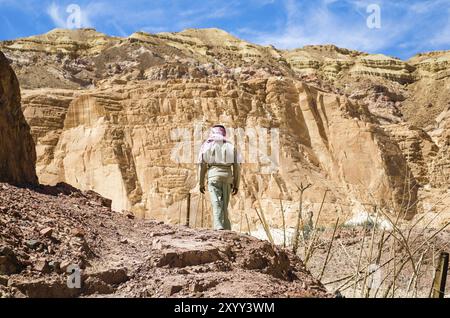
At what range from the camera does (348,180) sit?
1294 inches

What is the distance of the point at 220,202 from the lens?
8867mm

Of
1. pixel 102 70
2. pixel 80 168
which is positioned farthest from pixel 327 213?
pixel 102 70

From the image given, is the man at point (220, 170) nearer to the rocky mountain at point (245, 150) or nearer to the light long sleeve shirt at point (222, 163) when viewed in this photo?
the light long sleeve shirt at point (222, 163)

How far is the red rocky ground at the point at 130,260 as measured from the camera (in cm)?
545

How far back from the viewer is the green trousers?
8.76m

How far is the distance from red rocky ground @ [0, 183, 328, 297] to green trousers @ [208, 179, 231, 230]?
3.22 ft

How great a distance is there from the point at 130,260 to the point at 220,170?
291cm

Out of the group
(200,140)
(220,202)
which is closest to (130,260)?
(220,202)

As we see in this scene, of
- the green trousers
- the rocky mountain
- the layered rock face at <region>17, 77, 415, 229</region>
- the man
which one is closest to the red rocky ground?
the green trousers

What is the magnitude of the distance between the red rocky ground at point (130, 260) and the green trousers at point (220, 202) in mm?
982

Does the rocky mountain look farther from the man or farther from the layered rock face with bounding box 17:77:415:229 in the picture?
the man
